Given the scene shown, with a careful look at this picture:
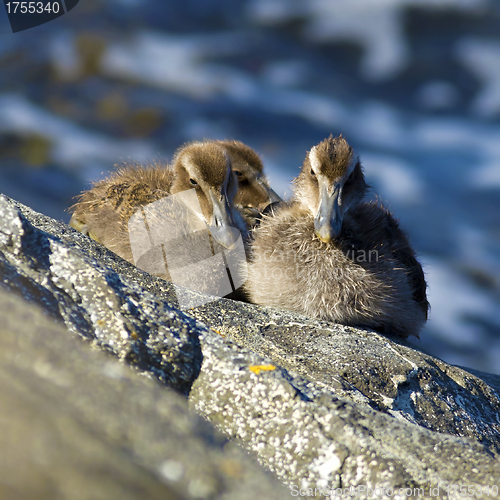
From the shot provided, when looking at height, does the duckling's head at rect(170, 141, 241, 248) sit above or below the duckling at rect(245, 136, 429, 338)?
above

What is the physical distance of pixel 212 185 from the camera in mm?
3762

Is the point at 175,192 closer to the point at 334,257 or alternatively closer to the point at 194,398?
the point at 334,257

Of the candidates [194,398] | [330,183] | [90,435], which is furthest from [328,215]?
[90,435]

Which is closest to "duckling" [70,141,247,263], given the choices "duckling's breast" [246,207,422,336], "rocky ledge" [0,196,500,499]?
"duckling's breast" [246,207,422,336]

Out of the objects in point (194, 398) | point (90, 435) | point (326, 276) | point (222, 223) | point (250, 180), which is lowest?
point (194, 398)

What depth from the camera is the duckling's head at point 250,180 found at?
474 cm

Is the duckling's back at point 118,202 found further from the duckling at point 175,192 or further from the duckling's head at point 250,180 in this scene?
the duckling's head at point 250,180

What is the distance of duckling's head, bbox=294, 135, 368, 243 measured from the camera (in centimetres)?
359

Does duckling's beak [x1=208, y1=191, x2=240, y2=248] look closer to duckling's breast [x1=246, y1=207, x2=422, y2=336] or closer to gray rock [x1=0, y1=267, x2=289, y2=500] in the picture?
duckling's breast [x1=246, y1=207, x2=422, y2=336]

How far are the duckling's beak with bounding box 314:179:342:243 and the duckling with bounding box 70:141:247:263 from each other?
2.15ft

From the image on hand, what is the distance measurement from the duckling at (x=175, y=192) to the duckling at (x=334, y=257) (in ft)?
1.26

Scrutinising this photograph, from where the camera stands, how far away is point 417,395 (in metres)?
2.67

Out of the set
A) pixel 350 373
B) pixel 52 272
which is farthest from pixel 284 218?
pixel 52 272

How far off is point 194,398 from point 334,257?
2290 mm
